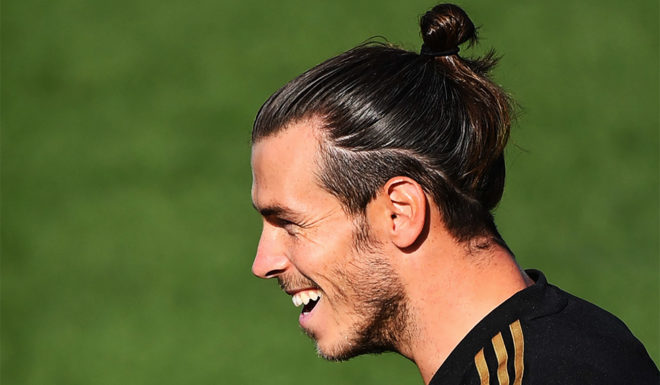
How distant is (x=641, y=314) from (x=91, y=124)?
4944mm

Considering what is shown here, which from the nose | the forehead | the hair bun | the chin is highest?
the hair bun

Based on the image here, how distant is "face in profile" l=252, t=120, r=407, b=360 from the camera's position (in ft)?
10.4

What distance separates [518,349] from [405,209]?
0.53 metres

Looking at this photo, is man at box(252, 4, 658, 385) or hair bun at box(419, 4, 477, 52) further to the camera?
hair bun at box(419, 4, 477, 52)

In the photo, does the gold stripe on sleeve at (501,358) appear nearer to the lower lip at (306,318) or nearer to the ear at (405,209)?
the ear at (405,209)

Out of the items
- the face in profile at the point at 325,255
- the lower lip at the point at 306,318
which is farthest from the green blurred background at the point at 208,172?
the face in profile at the point at 325,255

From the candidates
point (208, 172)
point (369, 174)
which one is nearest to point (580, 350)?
point (369, 174)

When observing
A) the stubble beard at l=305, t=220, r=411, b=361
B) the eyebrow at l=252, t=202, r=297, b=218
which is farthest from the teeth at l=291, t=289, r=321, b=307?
the eyebrow at l=252, t=202, r=297, b=218

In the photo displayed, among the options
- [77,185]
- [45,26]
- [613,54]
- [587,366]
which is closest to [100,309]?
[77,185]

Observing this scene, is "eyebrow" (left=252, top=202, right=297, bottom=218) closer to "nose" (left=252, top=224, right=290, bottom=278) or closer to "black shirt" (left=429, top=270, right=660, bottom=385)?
"nose" (left=252, top=224, right=290, bottom=278)

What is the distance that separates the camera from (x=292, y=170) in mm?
3221

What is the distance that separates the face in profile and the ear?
8 centimetres

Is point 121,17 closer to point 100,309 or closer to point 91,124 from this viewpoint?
point 91,124

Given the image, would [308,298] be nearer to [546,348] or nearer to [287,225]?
[287,225]
